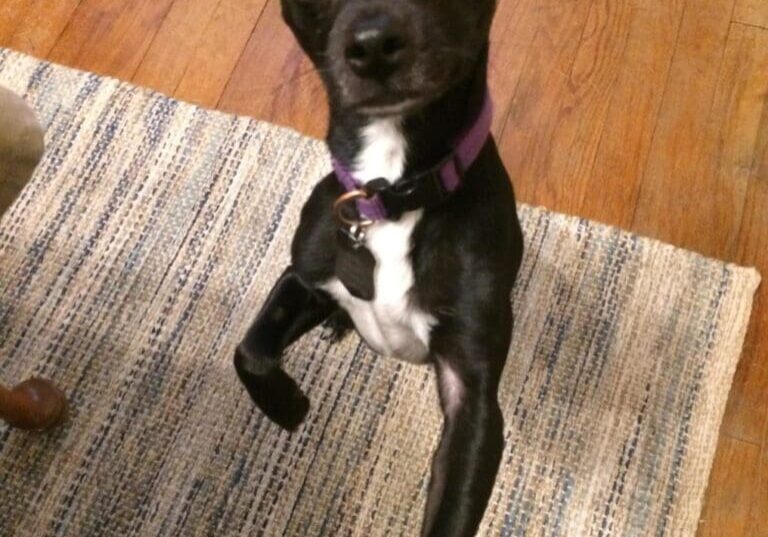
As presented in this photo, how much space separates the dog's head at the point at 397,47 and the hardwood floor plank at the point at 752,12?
1052 mm

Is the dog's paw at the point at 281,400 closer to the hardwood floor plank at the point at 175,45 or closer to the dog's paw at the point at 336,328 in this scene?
the dog's paw at the point at 336,328

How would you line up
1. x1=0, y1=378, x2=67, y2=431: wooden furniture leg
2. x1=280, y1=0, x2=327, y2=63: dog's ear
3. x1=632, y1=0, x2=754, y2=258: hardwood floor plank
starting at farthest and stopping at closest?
x1=632, y1=0, x2=754, y2=258: hardwood floor plank, x1=0, y1=378, x2=67, y2=431: wooden furniture leg, x1=280, y1=0, x2=327, y2=63: dog's ear

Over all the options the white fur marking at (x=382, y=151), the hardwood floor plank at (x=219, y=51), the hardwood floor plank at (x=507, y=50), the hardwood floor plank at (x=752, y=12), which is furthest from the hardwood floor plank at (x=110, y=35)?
the hardwood floor plank at (x=752, y=12)

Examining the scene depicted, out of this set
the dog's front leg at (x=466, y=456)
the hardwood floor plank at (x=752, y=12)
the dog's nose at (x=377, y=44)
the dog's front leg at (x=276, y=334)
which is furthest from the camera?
the hardwood floor plank at (x=752, y=12)

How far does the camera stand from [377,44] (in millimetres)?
925

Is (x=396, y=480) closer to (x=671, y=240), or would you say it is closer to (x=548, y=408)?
(x=548, y=408)

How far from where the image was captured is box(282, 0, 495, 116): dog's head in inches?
36.7

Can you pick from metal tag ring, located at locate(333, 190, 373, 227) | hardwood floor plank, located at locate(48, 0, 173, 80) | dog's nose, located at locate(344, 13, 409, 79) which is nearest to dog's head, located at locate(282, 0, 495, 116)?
dog's nose, located at locate(344, 13, 409, 79)

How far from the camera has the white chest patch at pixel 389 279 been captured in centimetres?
110

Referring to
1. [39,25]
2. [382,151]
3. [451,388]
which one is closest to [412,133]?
[382,151]

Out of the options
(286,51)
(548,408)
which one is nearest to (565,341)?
(548,408)

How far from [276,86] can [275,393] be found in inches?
27.5

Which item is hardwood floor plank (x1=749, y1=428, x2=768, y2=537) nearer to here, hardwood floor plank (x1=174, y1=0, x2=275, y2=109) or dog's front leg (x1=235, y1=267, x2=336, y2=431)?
dog's front leg (x1=235, y1=267, x2=336, y2=431)

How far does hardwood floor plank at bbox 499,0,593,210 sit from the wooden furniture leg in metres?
0.83
